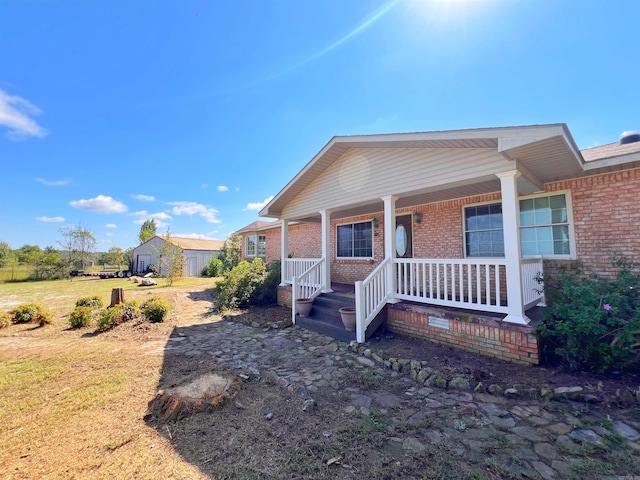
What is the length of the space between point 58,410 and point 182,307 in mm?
6738

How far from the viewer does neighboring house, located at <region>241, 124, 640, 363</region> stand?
4.26m

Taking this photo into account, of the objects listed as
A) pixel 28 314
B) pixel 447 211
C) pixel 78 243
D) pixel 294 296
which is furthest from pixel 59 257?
pixel 447 211

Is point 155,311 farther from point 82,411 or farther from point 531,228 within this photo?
point 531,228

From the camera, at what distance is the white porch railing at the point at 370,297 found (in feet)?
17.1

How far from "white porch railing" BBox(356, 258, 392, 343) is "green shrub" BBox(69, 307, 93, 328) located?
7.25 m

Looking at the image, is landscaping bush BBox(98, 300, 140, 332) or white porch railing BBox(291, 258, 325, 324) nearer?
landscaping bush BBox(98, 300, 140, 332)

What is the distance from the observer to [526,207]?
5.94m

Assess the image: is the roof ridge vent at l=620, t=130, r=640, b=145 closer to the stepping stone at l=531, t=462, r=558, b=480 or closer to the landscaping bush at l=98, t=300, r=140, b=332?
the stepping stone at l=531, t=462, r=558, b=480

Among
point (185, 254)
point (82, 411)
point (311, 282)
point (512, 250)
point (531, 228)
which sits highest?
point (531, 228)

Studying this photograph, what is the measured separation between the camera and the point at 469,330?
177 inches

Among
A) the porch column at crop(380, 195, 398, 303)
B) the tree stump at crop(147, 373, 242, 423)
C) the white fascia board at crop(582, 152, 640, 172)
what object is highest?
the white fascia board at crop(582, 152, 640, 172)

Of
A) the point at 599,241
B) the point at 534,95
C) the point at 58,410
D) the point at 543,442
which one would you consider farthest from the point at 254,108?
the point at 543,442

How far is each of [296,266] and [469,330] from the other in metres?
5.45

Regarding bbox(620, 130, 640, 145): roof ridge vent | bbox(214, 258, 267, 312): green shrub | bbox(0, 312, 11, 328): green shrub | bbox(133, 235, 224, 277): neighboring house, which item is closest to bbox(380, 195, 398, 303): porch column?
bbox(214, 258, 267, 312): green shrub
